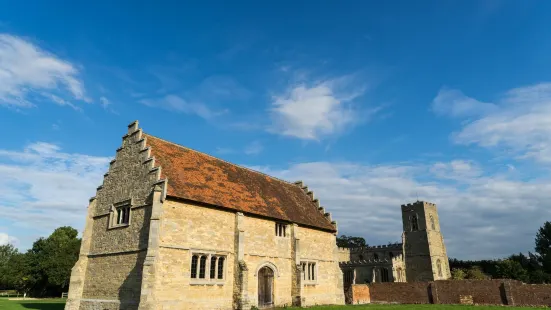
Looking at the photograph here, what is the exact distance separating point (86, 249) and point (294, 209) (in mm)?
17110

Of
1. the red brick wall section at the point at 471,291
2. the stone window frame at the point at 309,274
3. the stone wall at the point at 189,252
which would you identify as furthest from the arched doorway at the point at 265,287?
the red brick wall section at the point at 471,291

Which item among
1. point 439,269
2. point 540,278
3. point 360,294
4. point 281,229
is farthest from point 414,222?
point 281,229

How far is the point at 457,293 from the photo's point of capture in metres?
31.8

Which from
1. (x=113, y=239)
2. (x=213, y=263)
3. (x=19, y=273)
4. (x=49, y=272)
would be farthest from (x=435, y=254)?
(x=19, y=273)

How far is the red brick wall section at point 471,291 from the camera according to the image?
29672mm

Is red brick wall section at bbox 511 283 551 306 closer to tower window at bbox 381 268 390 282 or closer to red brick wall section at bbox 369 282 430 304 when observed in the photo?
red brick wall section at bbox 369 282 430 304

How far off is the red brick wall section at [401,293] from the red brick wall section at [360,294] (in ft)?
1.76

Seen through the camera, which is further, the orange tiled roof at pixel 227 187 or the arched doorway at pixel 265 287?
the arched doorway at pixel 265 287

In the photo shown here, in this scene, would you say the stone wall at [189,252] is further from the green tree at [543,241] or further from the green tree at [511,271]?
the green tree at [543,241]

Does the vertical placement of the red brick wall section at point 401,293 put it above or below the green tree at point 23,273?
below

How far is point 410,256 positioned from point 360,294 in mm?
31490

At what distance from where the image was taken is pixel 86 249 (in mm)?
24578

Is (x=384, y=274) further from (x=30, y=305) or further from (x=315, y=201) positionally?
(x=30, y=305)

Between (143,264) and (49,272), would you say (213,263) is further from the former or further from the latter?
(49,272)
